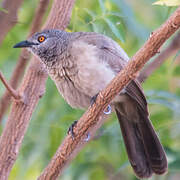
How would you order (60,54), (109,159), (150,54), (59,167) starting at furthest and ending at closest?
(109,159) < (60,54) < (59,167) < (150,54)

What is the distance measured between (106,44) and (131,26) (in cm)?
54

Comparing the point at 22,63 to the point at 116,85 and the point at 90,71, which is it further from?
→ the point at 116,85

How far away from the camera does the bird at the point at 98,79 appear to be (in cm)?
377

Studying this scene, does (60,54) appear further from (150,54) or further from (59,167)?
(150,54)

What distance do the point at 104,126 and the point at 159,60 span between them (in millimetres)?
976

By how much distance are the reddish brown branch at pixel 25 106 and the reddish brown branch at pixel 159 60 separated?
103 centimetres

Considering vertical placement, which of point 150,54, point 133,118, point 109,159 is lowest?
point 109,159

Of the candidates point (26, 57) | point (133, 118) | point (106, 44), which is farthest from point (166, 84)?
point (26, 57)

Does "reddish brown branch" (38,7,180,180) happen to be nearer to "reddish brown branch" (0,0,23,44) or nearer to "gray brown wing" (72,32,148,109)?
"gray brown wing" (72,32,148,109)

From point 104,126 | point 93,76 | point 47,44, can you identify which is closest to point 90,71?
point 93,76

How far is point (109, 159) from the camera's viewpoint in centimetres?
464

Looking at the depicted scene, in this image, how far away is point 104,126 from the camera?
491 cm

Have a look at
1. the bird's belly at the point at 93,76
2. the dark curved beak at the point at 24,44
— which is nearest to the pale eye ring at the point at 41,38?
the dark curved beak at the point at 24,44

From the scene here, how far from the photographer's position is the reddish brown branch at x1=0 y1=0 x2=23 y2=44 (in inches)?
154
